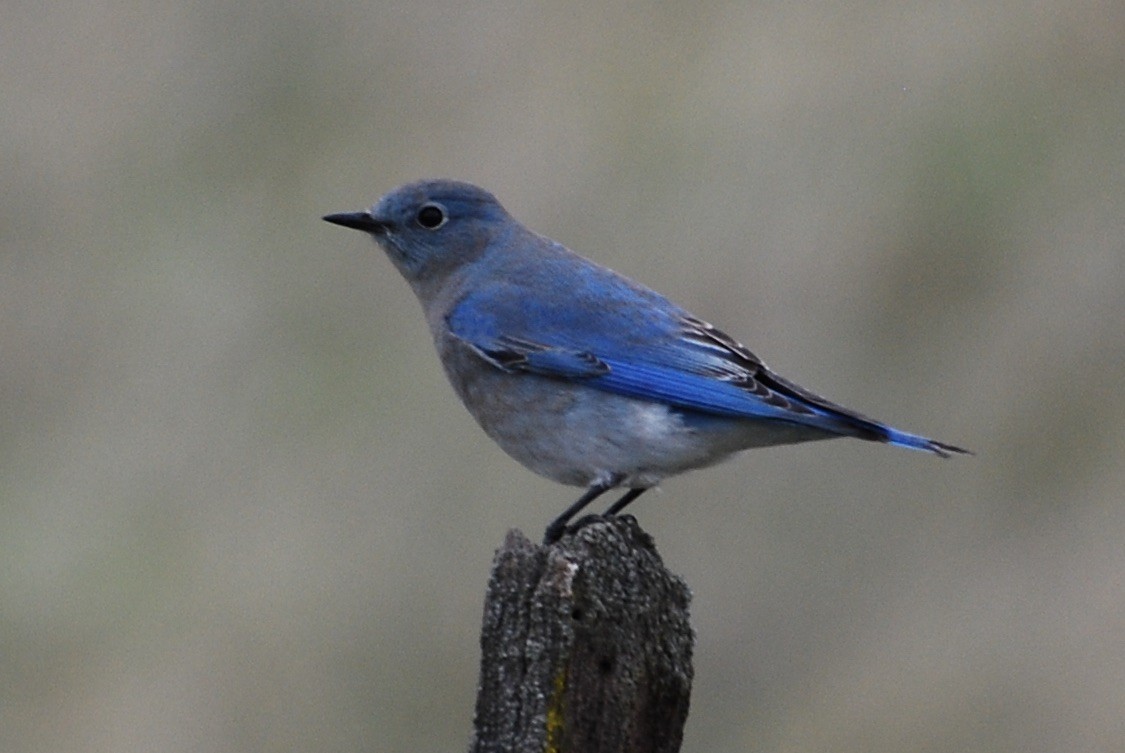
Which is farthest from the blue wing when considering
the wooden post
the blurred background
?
the blurred background

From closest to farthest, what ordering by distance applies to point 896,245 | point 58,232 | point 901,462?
point 901,462
point 896,245
point 58,232

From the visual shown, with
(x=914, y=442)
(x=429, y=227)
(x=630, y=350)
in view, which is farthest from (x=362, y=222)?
(x=914, y=442)

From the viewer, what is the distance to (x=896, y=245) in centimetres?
990

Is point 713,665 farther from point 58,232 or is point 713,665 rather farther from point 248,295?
point 58,232

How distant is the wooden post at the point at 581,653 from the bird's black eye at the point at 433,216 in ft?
9.78

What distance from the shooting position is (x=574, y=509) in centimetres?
562

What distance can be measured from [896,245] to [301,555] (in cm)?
347

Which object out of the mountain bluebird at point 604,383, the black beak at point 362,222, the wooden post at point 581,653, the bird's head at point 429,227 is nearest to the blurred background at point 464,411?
the bird's head at point 429,227

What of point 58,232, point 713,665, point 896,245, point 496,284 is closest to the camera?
point 496,284

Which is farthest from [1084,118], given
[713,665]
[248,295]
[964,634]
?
[248,295]

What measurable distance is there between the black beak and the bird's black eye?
5.6 inches

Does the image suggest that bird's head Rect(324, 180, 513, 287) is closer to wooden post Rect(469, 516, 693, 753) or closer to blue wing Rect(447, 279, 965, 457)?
blue wing Rect(447, 279, 965, 457)

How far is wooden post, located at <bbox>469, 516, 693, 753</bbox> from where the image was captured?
380 cm

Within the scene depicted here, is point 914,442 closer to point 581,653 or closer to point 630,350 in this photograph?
point 630,350
